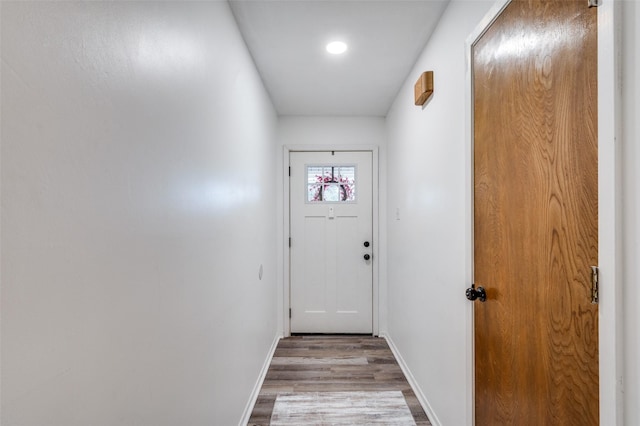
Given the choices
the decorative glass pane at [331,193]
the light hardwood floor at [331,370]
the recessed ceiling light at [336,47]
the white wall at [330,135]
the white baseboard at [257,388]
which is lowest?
the light hardwood floor at [331,370]

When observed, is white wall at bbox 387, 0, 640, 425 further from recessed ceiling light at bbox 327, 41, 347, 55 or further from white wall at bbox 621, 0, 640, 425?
recessed ceiling light at bbox 327, 41, 347, 55

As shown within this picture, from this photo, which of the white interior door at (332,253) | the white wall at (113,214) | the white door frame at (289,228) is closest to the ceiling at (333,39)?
the white wall at (113,214)

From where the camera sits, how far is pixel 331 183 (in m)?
3.78

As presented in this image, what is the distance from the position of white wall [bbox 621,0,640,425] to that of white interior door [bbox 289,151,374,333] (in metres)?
2.97

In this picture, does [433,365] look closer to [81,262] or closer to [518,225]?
[518,225]

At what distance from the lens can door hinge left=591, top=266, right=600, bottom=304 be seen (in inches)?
32.8

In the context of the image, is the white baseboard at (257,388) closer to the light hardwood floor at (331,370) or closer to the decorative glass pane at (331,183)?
the light hardwood floor at (331,370)

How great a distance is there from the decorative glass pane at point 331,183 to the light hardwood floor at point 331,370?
1496 millimetres

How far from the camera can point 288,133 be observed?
3732 millimetres

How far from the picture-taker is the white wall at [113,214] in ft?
1.86

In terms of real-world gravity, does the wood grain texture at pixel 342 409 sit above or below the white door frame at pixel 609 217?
below

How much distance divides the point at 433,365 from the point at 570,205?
153cm

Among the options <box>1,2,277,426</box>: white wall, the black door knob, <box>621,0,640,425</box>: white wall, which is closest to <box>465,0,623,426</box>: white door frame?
<box>621,0,640,425</box>: white wall

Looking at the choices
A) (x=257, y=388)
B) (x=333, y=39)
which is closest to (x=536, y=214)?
(x=333, y=39)
